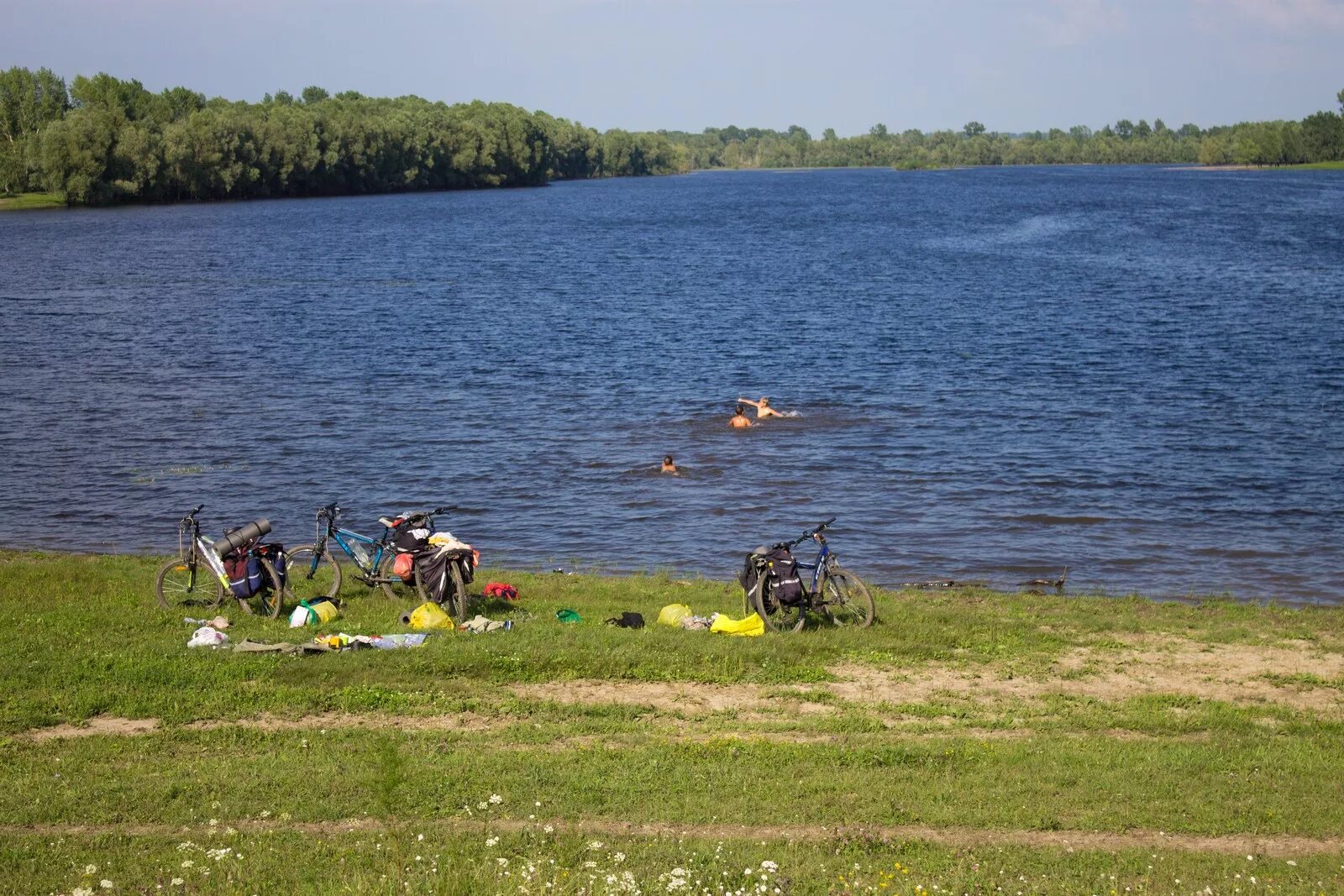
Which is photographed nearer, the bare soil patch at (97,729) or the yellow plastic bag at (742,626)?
the bare soil patch at (97,729)

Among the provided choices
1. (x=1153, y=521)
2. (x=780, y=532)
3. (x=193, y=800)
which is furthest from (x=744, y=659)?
(x=1153, y=521)

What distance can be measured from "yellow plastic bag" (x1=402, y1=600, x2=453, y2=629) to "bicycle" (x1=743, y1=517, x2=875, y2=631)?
151 inches

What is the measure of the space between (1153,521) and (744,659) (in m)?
14.3

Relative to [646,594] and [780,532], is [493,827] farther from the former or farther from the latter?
[780,532]

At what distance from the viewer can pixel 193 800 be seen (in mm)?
10242

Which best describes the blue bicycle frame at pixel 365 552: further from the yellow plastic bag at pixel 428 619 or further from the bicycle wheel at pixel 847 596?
the bicycle wheel at pixel 847 596

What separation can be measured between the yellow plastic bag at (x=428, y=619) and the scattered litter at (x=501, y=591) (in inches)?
51.5

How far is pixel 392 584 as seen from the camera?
17688 millimetres

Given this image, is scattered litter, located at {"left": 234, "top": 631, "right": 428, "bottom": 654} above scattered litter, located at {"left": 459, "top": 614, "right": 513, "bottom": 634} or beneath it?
above

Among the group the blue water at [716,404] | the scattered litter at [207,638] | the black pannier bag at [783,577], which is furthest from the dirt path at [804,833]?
the blue water at [716,404]

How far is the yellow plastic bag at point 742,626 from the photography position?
627 inches

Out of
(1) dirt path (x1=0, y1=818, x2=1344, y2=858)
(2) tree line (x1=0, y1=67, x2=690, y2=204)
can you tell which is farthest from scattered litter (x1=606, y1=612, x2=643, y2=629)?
(2) tree line (x1=0, y1=67, x2=690, y2=204)

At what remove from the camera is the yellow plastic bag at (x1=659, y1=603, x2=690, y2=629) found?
1630 centimetres

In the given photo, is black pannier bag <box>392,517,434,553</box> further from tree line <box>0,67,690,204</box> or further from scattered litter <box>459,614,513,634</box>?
tree line <box>0,67,690,204</box>
